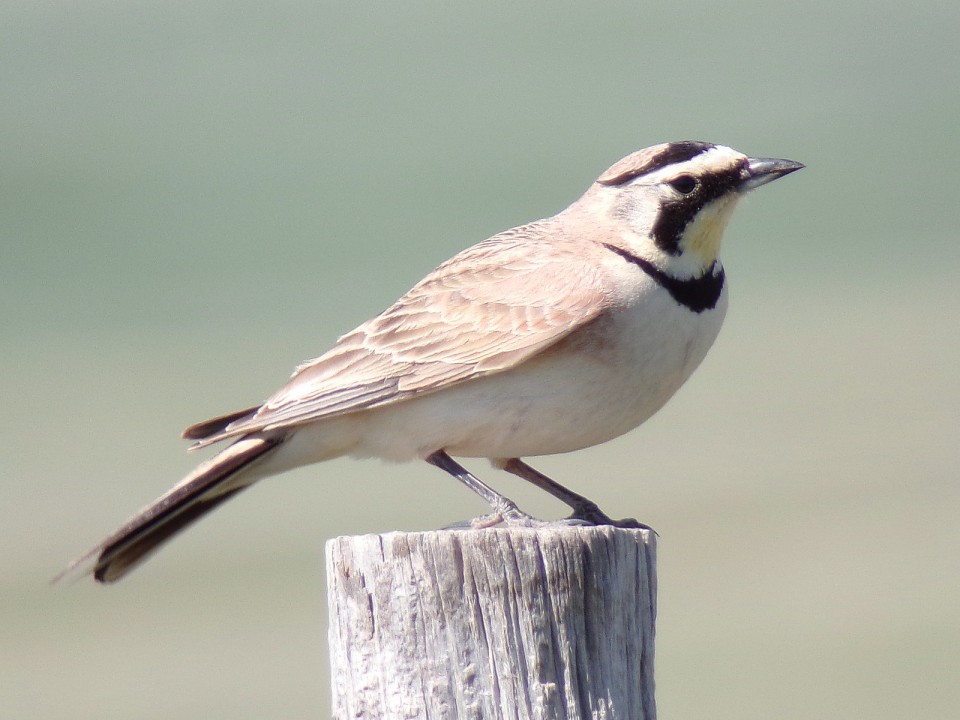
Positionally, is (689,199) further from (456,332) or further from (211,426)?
(211,426)

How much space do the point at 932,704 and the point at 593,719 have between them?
16265 mm

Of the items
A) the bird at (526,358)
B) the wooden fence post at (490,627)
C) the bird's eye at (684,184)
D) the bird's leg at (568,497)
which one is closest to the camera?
the wooden fence post at (490,627)

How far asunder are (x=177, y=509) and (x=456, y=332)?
149 centimetres

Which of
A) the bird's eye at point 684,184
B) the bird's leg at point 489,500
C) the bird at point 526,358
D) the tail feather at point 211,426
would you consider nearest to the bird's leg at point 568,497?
the bird at point 526,358

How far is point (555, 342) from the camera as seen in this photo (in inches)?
276

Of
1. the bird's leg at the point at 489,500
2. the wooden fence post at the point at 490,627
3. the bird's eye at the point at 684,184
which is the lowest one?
the wooden fence post at the point at 490,627

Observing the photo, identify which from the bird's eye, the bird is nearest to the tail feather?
the bird

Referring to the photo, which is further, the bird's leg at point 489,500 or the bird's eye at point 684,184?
the bird's eye at point 684,184

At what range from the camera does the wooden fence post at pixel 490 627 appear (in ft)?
16.8

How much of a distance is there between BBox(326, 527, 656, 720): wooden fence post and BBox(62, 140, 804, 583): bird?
135cm

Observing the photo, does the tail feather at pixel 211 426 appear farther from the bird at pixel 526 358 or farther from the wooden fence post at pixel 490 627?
the wooden fence post at pixel 490 627

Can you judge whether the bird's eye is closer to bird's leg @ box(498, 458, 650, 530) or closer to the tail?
bird's leg @ box(498, 458, 650, 530)

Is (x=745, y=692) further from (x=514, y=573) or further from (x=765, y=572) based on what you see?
(x=514, y=573)

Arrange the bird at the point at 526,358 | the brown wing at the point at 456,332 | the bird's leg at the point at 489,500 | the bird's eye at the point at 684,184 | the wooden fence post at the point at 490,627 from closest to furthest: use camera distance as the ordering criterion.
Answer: the wooden fence post at the point at 490,627 < the bird's leg at the point at 489,500 < the bird at the point at 526,358 < the brown wing at the point at 456,332 < the bird's eye at the point at 684,184
